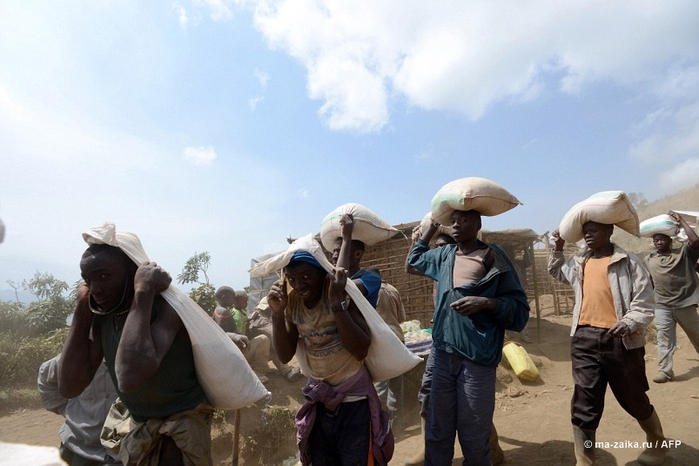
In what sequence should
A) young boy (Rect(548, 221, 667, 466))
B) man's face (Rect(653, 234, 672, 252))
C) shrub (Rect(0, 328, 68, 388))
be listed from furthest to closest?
1. shrub (Rect(0, 328, 68, 388))
2. man's face (Rect(653, 234, 672, 252))
3. young boy (Rect(548, 221, 667, 466))

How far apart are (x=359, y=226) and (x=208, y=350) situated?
51.0 inches

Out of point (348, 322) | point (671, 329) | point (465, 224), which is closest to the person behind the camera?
point (348, 322)

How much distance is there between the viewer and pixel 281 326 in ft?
7.47

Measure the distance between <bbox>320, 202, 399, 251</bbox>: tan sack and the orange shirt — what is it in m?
1.84

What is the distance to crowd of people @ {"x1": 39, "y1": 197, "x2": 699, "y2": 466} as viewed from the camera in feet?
5.69

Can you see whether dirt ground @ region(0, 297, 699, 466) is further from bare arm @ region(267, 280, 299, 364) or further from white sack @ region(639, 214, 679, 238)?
bare arm @ region(267, 280, 299, 364)

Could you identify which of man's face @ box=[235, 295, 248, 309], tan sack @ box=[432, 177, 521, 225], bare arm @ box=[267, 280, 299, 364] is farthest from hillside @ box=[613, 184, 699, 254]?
bare arm @ box=[267, 280, 299, 364]

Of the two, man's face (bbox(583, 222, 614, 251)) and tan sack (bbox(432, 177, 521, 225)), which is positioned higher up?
tan sack (bbox(432, 177, 521, 225))

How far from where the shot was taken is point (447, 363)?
2719 millimetres

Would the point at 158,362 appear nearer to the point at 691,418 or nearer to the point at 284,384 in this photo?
the point at 691,418

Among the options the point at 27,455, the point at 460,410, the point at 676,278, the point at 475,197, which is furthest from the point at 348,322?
the point at 27,455

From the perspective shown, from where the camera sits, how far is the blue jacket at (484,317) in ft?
8.39

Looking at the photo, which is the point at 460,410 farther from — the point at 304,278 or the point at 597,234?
the point at 597,234

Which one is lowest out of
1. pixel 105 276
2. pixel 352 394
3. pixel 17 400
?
pixel 17 400
